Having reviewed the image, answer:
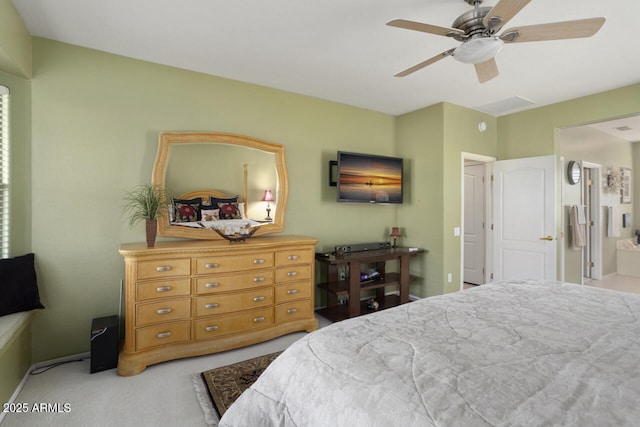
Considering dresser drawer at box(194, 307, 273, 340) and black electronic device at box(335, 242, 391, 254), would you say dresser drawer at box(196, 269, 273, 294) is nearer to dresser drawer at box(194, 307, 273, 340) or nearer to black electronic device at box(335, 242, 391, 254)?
dresser drawer at box(194, 307, 273, 340)

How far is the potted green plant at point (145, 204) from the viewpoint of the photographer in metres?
2.73

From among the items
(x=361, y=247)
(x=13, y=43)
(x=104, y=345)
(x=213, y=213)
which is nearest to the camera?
A: (x=13, y=43)

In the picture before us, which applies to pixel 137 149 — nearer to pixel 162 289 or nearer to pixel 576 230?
pixel 162 289

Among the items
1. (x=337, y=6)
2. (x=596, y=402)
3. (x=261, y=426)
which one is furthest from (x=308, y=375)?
(x=337, y=6)

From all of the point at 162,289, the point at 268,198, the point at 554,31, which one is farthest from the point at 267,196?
the point at 554,31

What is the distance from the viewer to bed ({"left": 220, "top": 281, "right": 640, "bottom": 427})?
2.85ft

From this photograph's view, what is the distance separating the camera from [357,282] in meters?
3.65

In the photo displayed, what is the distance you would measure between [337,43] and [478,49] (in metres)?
1.14

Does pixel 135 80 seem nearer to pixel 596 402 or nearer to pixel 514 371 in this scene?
pixel 514 371

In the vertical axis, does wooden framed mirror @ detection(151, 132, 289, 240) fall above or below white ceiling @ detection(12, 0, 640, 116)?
below

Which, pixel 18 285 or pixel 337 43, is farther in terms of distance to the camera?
pixel 337 43

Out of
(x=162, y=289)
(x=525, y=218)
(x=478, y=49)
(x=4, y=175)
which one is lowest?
(x=162, y=289)

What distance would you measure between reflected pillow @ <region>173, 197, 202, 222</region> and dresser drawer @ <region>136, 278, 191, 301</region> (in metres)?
0.69

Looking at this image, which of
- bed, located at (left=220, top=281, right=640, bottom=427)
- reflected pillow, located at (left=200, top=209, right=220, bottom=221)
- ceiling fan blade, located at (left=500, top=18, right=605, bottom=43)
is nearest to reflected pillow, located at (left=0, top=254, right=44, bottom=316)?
reflected pillow, located at (left=200, top=209, right=220, bottom=221)
